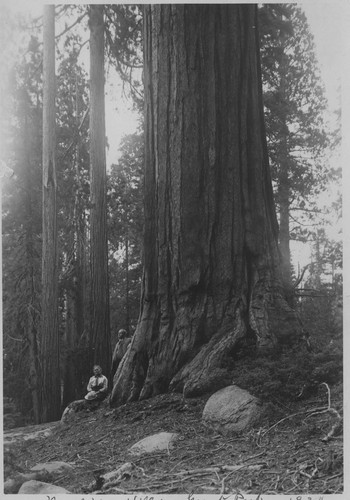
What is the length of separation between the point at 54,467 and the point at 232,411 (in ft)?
3.49

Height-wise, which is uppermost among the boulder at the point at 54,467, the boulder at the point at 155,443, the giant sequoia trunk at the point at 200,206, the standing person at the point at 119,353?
the giant sequoia trunk at the point at 200,206

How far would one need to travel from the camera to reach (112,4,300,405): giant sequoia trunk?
122 inches

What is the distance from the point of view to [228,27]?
131 inches

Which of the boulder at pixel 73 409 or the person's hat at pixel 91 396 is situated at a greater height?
the person's hat at pixel 91 396

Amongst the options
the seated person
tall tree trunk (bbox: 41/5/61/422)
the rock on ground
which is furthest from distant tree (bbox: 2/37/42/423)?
the seated person

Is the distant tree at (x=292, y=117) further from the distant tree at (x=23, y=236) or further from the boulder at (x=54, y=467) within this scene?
the distant tree at (x=23, y=236)

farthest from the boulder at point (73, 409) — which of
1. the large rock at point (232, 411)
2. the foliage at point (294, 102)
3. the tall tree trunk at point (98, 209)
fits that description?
the tall tree trunk at point (98, 209)

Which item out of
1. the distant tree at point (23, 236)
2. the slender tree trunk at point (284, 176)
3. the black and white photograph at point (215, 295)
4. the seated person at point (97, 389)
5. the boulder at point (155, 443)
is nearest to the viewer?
the black and white photograph at point (215, 295)

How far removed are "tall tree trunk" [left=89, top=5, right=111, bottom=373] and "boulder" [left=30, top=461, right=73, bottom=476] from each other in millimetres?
3500

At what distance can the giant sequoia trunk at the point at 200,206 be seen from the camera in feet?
10.2

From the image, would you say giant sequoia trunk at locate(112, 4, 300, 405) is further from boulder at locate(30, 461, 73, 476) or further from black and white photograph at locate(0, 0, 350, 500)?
boulder at locate(30, 461, 73, 476)

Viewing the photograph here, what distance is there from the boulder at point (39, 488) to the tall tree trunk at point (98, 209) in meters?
3.56

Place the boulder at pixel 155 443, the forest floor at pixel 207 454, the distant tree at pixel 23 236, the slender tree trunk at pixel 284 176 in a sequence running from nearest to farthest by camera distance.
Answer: the forest floor at pixel 207 454
the boulder at pixel 155 443
the slender tree trunk at pixel 284 176
the distant tree at pixel 23 236

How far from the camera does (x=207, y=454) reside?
101 inches
